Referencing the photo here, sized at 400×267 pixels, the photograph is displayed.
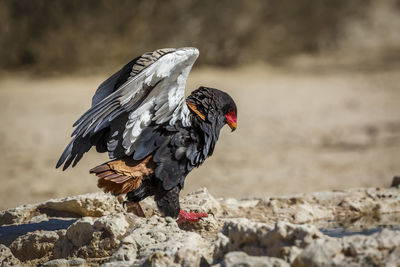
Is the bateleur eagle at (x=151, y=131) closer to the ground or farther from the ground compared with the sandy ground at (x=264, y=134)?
closer to the ground

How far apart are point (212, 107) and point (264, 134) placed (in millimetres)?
6944

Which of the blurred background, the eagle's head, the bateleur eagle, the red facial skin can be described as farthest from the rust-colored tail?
the blurred background

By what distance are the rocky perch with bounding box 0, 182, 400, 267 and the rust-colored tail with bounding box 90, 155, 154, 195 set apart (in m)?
0.20

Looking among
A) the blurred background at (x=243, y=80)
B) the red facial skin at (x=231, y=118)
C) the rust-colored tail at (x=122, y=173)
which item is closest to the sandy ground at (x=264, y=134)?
the blurred background at (x=243, y=80)

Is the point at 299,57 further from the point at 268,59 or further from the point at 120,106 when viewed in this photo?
the point at 120,106

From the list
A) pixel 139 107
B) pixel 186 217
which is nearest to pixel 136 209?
pixel 186 217

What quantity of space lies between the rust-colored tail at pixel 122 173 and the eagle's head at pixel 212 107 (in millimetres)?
596

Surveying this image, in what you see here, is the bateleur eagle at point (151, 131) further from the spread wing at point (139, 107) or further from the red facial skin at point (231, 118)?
the red facial skin at point (231, 118)

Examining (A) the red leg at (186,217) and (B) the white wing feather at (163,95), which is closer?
(B) the white wing feather at (163,95)

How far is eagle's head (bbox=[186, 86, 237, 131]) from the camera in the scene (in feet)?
16.7

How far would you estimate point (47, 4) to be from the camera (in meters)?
16.5

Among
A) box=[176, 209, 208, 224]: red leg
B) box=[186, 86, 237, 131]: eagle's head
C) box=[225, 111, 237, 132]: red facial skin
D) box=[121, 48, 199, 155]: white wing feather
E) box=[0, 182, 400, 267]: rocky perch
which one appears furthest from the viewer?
box=[225, 111, 237, 132]: red facial skin

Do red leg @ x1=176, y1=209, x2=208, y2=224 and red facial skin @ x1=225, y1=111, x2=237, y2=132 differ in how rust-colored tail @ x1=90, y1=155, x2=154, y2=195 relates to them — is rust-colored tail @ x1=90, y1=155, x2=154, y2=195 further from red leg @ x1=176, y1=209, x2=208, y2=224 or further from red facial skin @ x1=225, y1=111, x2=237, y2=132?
red facial skin @ x1=225, y1=111, x2=237, y2=132

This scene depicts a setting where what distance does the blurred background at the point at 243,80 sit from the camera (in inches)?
374
